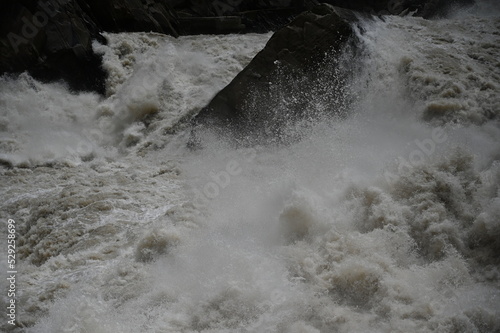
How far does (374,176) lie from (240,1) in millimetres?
8097

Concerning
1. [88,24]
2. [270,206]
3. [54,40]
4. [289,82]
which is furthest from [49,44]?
[270,206]

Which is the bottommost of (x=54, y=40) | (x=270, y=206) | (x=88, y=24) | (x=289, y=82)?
(x=270, y=206)

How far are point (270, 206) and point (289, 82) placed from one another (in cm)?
231

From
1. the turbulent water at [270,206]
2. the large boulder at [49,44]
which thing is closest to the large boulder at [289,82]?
the turbulent water at [270,206]

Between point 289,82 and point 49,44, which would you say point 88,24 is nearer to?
point 49,44

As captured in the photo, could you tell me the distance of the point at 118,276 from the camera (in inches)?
156

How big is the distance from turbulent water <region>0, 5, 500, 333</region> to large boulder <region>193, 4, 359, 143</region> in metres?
0.23

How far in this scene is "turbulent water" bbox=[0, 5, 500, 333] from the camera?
138 inches

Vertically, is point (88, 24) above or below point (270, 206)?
above

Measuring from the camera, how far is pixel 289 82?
20.8 feet

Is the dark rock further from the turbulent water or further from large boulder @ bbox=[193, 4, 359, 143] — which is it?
large boulder @ bbox=[193, 4, 359, 143]

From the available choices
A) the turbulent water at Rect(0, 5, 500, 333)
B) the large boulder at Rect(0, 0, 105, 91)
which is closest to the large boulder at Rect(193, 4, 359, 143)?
the turbulent water at Rect(0, 5, 500, 333)

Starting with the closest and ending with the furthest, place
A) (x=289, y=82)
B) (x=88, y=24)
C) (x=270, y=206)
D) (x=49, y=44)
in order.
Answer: (x=270, y=206), (x=289, y=82), (x=49, y=44), (x=88, y=24)

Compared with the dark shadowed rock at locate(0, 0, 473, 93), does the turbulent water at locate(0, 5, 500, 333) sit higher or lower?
lower
